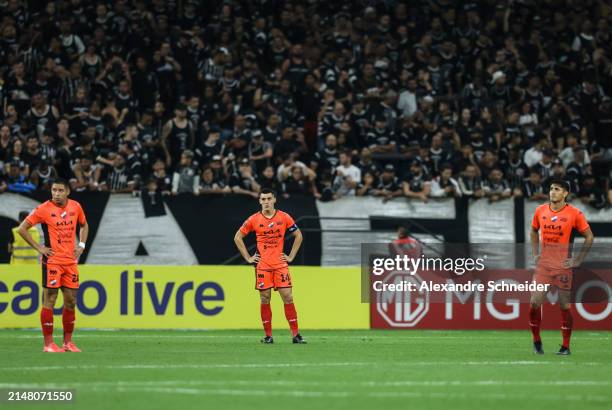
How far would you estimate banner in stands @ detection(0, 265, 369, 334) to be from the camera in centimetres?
2069

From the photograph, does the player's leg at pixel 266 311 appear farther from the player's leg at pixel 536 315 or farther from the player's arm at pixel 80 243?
the player's leg at pixel 536 315

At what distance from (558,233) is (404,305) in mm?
6995

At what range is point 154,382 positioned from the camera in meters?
11.0

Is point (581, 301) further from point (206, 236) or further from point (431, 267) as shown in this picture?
point (206, 236)

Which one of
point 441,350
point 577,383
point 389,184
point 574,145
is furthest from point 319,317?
point 577,383

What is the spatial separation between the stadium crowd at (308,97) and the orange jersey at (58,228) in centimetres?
854

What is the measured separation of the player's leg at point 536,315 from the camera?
565 inches

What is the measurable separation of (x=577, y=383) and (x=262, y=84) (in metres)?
16.2

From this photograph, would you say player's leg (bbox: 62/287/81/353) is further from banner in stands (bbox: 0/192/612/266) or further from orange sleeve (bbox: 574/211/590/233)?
banner in stands (bbox: 0/192/612/266)

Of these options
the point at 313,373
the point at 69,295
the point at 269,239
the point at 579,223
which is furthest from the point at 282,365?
the point at 579,223

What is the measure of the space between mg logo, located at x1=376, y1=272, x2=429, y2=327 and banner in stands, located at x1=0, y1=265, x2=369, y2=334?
384 mm

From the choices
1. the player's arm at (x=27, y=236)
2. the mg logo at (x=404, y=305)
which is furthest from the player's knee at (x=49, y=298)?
the mg logo at (x=404, y=305)

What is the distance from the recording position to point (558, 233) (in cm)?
1449

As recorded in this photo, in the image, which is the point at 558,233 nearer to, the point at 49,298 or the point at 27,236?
the point at 49,298
